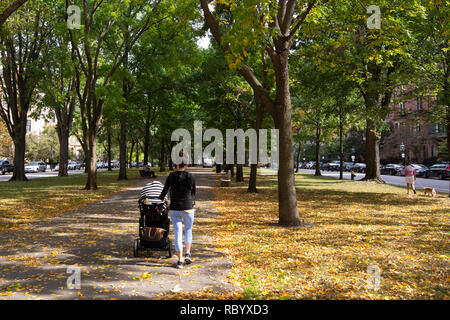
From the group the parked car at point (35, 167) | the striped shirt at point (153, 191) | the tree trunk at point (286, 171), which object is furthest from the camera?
the parked car at point (35, 167)

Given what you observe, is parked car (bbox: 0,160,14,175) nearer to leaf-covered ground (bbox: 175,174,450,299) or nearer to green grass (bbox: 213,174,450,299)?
green grass (bbox: 213,174,450,299)

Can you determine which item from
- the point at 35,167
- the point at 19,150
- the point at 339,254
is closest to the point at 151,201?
the point at 339,254

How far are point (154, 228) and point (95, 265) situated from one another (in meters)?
1.13

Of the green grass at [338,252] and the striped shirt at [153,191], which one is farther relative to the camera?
the striped shirt at [153,191]

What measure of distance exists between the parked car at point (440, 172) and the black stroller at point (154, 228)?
38.2 m

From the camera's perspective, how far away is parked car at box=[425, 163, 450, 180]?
38472 millimetres

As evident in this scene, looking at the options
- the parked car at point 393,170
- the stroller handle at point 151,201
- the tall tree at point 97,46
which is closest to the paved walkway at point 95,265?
the stroller handle at point 151,201

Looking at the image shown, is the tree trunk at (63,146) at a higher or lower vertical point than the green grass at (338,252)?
higher

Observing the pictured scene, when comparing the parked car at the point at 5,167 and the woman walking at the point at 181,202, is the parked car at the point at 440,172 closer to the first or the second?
the woman walking at the point at 181,202

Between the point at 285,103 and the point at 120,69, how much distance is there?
15.0 metres

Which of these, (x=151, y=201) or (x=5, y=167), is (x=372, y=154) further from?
(x=5, y=167)

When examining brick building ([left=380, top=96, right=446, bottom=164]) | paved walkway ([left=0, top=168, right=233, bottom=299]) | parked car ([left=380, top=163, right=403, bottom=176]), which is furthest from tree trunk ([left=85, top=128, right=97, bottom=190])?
brick building ([left=380, top=96, right=446, bottom=164])

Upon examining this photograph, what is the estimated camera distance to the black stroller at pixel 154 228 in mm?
6672

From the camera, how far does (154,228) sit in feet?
21.9
